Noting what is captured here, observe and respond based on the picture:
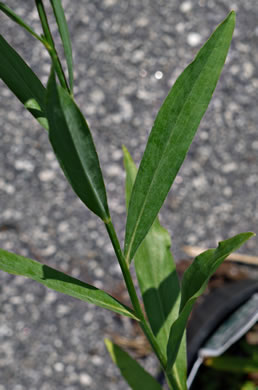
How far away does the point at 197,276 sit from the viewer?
0.41m

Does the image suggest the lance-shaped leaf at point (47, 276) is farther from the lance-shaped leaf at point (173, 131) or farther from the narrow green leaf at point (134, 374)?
the narrow green leaf at point (134, 374)

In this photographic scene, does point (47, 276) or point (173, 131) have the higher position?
point (173, 131)

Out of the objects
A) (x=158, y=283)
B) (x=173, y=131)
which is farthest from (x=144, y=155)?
(x=158, y=283)

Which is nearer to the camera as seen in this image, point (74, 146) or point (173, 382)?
point (74, 146)

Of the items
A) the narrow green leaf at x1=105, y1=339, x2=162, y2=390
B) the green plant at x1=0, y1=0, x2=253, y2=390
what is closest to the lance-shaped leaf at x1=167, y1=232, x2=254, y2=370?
the green plant at x1=0, y1=0, x2=253, y2=390

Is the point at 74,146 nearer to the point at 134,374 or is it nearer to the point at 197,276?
the point at 197,276

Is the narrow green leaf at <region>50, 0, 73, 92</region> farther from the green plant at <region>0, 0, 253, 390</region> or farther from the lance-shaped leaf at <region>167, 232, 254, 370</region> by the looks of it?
the lance-shaped leaf at <region>167, 232, 254, 370</region>

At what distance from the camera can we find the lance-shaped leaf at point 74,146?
1.00 ft

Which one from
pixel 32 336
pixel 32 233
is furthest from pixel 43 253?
A: pixel 32 336

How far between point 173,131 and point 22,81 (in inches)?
4.7

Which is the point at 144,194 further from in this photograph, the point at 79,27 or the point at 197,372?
the point at 79,27

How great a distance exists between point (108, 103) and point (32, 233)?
1.29ft

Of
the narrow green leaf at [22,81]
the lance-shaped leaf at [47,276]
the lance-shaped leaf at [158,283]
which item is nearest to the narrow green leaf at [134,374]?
the lance-shaped leaf at [158,283]

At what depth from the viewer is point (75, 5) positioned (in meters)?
1.42
